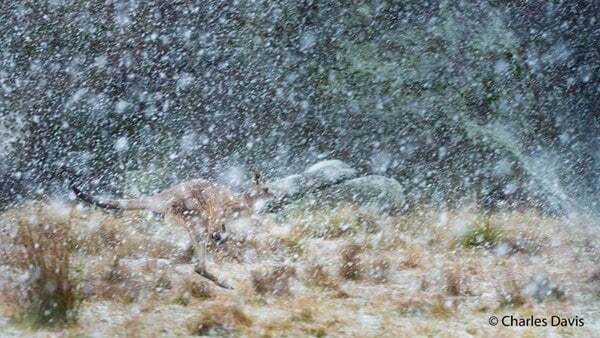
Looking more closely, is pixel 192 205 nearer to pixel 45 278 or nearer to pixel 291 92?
pixel 45 278

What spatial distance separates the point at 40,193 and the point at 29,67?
59.3 inches

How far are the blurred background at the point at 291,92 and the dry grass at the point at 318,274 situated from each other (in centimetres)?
265

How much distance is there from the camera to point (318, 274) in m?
4.82

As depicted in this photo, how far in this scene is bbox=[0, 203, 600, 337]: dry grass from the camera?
3481 mm

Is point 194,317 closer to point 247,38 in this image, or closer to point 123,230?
point 123,230

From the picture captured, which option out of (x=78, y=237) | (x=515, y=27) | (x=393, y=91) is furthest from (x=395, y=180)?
(x=78, y=237)

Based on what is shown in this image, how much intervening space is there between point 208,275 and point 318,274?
2.24 feet

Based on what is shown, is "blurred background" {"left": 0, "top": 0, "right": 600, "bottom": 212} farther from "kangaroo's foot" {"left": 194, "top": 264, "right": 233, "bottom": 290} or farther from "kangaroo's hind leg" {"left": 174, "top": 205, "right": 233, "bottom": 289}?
"kangaroo's foot" {"left": 194, "top": 264, "right": 233, "bottom": 290}

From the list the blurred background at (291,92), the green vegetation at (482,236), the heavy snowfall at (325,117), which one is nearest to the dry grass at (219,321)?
the heavy snowfall at (325,117)

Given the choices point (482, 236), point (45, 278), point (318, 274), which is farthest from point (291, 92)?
point (45, 278)

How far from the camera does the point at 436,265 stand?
17.8 feet

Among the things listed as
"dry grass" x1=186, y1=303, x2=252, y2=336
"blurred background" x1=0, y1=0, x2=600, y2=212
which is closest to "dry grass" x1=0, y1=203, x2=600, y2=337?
"dry grass" x1=186, y1=303, x2=252, y2=336

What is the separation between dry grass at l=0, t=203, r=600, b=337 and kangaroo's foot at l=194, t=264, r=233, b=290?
2.6 inches

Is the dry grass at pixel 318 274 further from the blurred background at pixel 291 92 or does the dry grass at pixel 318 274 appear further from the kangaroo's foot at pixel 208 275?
the blurred background at pixel 291 92
